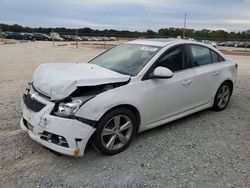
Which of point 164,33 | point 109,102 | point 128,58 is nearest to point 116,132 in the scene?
point 109,102

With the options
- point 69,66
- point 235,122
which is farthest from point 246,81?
point 69,66

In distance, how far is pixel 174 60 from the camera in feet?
16.3

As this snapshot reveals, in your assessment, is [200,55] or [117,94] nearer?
[117,94]

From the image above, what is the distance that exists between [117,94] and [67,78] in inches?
26.1

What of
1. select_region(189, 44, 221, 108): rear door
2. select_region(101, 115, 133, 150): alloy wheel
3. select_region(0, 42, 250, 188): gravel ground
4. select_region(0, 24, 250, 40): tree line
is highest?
select_region(0, 24, 250, 40): tree line

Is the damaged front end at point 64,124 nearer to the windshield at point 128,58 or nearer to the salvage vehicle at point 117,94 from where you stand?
the salvage vehicle at point 117,94

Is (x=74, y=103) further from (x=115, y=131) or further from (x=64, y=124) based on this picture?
(x=115, y=131)

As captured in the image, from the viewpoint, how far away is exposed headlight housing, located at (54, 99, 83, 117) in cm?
364

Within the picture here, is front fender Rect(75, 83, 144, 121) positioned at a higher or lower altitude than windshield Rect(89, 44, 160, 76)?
lower

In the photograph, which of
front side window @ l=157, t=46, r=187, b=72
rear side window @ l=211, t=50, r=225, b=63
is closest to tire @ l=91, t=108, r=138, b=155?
front side window @ l=157, t=46, r=187, b=72

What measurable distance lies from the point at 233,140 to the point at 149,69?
1696 millimetres

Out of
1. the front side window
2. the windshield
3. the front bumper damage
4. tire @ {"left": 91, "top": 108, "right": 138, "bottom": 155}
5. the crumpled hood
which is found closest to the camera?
the front bumper damage

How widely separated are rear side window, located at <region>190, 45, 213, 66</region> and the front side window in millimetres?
348

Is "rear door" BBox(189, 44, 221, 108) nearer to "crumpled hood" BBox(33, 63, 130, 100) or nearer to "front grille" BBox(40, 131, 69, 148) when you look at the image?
"crumpled hood" BBox(33, 63, 130, 100)
